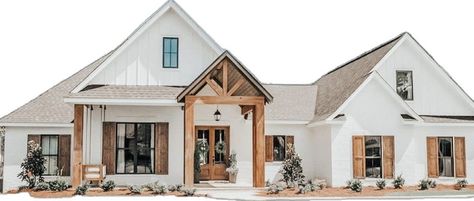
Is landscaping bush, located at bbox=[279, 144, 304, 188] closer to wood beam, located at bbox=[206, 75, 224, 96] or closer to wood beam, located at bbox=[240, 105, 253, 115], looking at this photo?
wood beam, located at bbox=[240, 105, 253, 115]

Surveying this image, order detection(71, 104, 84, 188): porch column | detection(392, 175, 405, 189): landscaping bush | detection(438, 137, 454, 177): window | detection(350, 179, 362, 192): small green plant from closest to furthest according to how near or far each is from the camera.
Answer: detection(350, 179, 362, 192): small green plant → detection(71, 104, 84, 188): porch column → detection(392, 175, 405, 189): landscaping bush → detection(438, 137, 454, 177): window

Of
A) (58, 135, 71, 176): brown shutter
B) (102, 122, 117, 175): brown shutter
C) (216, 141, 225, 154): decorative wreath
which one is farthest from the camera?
(216, 141, 225, 154): decorative wreath

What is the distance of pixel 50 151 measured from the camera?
23.4m

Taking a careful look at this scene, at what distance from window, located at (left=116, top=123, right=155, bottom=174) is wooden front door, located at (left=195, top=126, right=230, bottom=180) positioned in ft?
7.47

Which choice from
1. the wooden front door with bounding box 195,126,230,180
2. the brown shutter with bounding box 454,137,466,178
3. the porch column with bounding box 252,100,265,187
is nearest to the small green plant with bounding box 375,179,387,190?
the porch column with bounding box 252,100,265,187

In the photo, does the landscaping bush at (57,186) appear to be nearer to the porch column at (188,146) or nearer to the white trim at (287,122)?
the porch column at (188,146)

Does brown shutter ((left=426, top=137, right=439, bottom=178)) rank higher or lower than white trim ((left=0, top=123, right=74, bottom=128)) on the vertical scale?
lower

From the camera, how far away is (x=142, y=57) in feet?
75.3

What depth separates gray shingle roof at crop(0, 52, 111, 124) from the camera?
23203mm

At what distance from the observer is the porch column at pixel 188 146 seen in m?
20.3

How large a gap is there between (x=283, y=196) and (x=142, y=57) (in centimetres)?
839

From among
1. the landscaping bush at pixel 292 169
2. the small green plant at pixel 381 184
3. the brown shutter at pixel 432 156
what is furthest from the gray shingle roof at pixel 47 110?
the brown shutter at pixel 432 156

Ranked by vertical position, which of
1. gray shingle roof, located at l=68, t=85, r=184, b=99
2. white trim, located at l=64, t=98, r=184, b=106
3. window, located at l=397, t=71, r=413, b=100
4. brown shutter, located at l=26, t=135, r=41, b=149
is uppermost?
window, located at l=397, t=71, r=413, b=100

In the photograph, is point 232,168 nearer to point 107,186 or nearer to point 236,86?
point 236,86
